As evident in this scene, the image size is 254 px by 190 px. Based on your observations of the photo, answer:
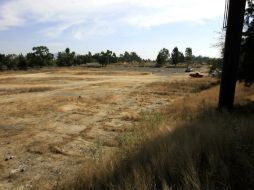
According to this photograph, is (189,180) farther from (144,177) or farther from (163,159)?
(163,159)

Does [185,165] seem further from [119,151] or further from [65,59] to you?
[65,59]

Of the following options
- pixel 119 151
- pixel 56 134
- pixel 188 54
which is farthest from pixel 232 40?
pixel 188 54

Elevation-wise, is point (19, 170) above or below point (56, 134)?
above

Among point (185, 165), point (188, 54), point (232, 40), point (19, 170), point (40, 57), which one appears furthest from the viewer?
point (188, 54)

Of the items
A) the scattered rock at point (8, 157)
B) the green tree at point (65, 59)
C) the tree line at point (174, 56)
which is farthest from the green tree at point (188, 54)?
the scattered rock at point (8, 157)

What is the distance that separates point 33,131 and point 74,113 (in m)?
5.59

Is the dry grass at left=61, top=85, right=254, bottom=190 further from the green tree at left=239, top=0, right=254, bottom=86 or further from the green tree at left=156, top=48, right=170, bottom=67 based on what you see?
the green tree at left=156, top=48, right=170, bottom=67

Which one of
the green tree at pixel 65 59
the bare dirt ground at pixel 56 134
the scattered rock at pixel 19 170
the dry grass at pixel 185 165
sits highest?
the dry grass at pixel 185 165

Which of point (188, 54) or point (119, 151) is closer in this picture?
point (119, 151)

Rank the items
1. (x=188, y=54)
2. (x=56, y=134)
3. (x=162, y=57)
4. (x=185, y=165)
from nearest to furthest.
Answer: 1. (x=185, y=165)
2. (x=56, y=134)
3. (x=162, y=57)
4. (x=188, y=54)

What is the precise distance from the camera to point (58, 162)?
11.0 meters

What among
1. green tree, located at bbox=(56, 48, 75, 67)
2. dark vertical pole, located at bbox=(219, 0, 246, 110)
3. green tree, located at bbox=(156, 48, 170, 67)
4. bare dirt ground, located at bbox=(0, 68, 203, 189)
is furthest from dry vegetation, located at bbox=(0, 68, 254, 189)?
green tree, located at bbox=(156, 48, 170, 67)

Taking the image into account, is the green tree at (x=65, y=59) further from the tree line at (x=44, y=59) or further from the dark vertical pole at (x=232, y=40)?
the dark vertical pole at (x=232, y=40)

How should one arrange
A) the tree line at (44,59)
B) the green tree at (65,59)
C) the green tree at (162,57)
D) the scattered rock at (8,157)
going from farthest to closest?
the green tree at (162,57), the green tree at (65,59), the tree line at (44,59), the scattered rock at (8,157)
